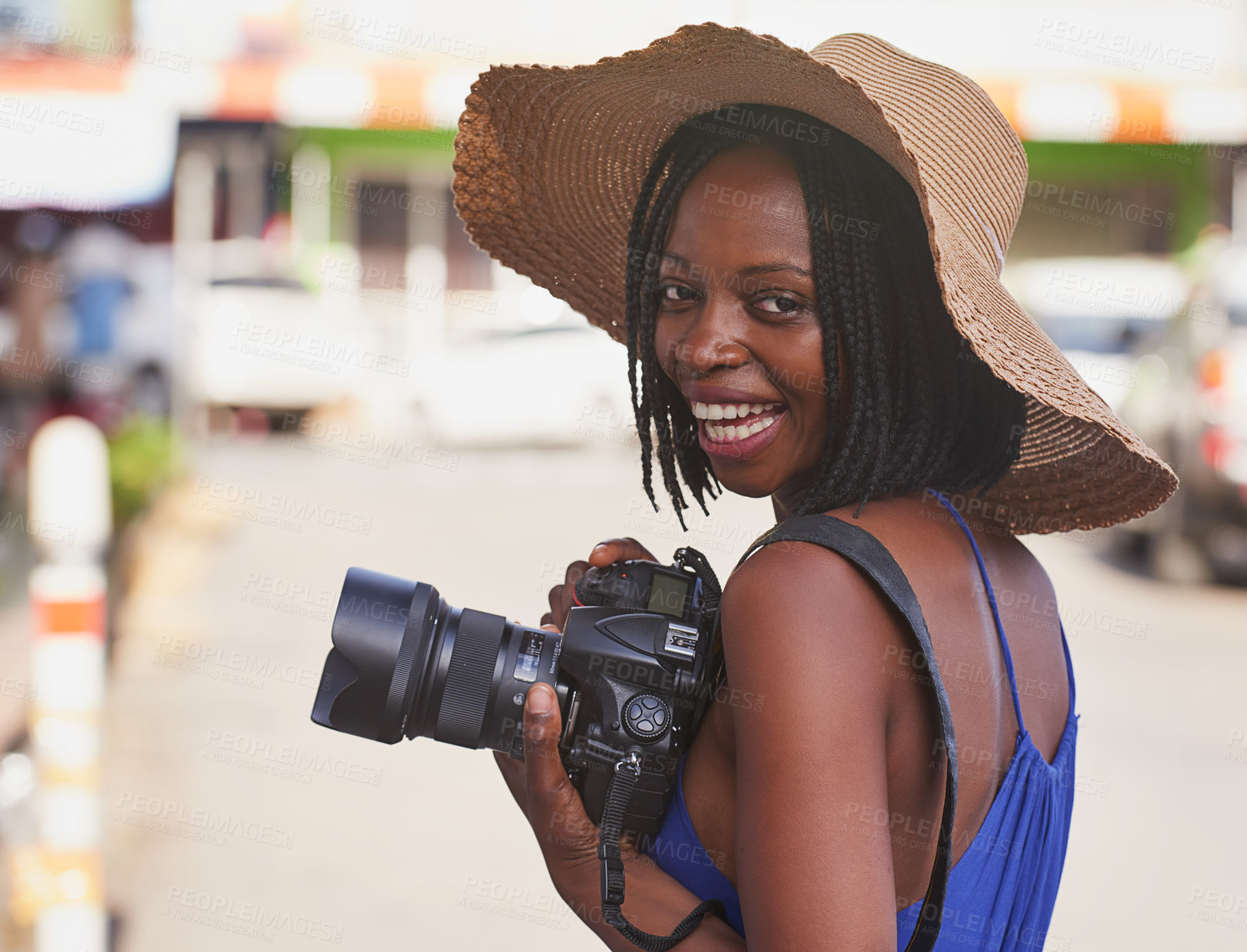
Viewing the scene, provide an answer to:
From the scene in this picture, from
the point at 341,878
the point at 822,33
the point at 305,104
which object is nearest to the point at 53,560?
the point at 341,878

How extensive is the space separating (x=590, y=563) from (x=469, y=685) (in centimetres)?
23

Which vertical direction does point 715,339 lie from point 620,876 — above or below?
above

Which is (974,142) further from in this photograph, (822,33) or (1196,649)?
(822,33)

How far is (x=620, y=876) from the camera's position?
1.35 metres

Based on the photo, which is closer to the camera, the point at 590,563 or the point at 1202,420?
the point at 590,563

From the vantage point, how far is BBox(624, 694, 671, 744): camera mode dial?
141 centimetres

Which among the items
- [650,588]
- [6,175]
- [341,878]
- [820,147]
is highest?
[6,175]

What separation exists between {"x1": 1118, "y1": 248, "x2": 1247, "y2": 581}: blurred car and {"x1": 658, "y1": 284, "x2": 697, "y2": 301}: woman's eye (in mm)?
6048

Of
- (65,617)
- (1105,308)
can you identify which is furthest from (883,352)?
(1105,308)

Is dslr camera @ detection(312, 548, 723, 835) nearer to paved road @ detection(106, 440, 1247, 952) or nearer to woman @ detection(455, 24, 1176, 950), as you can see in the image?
woman @ detection(455, 24, 1176, 950)

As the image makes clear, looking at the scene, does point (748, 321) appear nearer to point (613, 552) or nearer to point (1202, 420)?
point (613, 552)

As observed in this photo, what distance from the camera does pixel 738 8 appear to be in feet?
51.2

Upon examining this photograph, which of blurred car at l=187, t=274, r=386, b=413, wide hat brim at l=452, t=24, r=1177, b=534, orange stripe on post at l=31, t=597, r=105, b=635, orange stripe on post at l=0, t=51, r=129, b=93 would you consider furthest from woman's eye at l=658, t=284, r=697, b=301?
blurred car at l=187, t=274, r=386, b=413

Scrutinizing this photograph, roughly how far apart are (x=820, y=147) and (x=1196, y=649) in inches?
226
